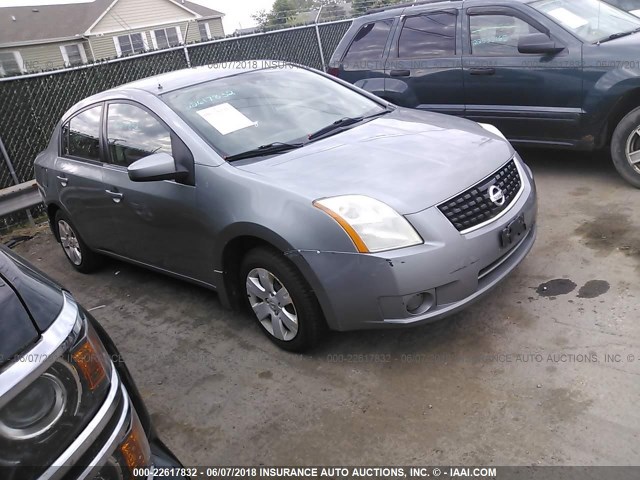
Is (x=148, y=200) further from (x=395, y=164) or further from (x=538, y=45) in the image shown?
(x=538, y=45)

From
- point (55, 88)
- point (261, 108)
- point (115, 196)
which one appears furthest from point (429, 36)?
point (55, 88)

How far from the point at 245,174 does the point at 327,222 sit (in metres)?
0.71

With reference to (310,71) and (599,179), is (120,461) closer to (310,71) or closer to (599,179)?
(310,71)

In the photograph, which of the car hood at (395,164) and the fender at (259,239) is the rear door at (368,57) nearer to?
the car hood at (395,164)

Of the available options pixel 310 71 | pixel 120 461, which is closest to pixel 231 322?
pixel 310 71

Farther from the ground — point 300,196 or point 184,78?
point 184,78

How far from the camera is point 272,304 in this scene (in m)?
3.48

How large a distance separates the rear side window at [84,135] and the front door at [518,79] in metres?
3.73

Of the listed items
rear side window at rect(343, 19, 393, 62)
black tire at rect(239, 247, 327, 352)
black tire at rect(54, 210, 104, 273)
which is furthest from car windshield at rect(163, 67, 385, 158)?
rear side window at rect(343, 19, 393, 62)

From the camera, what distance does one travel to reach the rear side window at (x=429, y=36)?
6117 mm

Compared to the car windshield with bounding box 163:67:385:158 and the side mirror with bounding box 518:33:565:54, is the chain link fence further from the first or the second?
the side mirror with bounding box 518:33:565:54

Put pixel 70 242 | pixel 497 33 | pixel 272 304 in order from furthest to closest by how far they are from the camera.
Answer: pixel 497 33
pixel 70 242
pixel 272 304

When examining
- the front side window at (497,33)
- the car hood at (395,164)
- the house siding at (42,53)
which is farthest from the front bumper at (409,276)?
the house siding at (42,53)

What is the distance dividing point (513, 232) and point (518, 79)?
285cm
